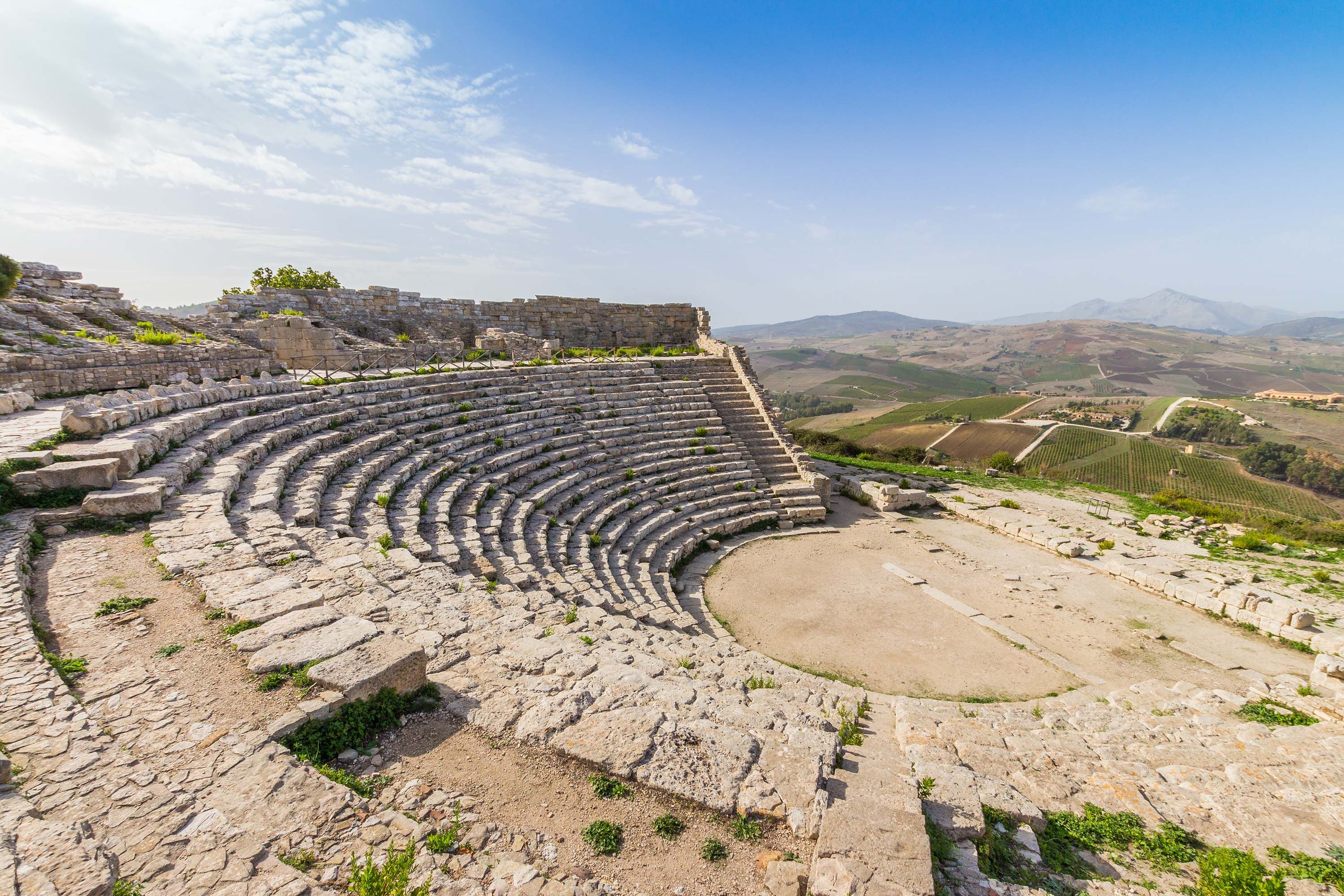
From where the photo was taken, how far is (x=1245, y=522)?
16.7 meters

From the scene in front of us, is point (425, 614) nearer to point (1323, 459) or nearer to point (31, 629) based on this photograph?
point (31, 629)

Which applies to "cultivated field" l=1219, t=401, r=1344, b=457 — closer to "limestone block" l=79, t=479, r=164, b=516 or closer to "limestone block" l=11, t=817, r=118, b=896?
"limestone block" l=11, t=817, r=118, b=896

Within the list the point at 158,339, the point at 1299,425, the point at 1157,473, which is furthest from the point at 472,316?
the point at 1299,425

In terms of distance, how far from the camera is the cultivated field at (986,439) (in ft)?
171

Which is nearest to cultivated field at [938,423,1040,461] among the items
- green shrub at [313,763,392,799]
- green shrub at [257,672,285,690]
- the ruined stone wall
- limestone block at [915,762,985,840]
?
the ruined stone wall

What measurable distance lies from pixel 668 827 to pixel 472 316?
76.2ft

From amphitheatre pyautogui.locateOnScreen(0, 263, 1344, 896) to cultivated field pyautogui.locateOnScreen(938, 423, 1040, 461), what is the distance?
3961 centimetres

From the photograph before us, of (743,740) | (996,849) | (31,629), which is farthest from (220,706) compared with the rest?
(996,849)

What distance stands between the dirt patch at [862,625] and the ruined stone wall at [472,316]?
15.4 metres

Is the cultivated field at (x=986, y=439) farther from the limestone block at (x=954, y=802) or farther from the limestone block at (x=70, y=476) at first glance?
the limestone block at (x=70, y=476)

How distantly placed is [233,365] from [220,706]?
45.2 feet

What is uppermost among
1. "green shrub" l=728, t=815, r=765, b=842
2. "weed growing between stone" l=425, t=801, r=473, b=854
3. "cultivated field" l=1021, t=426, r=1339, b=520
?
"weed growing between stone" l=425, t=801, r=473, b=854

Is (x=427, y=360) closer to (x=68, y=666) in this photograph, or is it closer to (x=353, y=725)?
(x=68, y=666)

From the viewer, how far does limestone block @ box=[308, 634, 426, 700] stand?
3934mm
